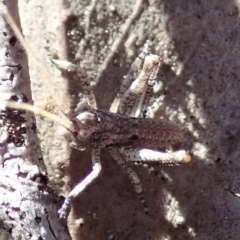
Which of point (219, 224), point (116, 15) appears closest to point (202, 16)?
point (116, 15)

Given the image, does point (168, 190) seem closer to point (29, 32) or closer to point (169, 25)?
point (169, 25)

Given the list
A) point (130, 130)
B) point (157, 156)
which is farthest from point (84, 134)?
point (157, 156)

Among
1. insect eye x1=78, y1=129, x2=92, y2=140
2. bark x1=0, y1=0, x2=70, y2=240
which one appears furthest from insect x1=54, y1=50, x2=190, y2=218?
bark x1=0, y1=0, x2=70, y2=240

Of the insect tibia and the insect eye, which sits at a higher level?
the insect eye

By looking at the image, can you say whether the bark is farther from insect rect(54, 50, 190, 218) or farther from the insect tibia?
the insect tibia

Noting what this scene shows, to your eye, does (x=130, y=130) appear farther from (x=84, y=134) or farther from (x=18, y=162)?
(x=18, y=162)
